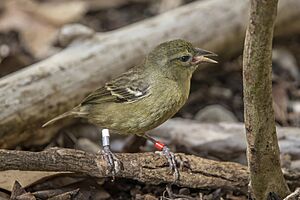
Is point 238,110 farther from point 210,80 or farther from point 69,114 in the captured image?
point 69,114

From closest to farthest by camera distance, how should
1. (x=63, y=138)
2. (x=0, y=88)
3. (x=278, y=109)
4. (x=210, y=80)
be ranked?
(x=0, y=88) < (x=63, y=138) < (x=278, y=109) < (x=210, y=80)

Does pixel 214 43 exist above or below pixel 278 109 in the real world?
above

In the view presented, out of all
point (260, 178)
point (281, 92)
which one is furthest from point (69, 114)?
point (281, 92)

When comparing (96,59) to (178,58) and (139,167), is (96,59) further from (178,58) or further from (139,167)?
(139,167)

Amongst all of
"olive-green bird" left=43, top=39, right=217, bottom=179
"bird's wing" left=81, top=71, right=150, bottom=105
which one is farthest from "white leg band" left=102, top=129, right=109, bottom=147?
"bird's wing" left=81, top=71, right=150, bottom=105

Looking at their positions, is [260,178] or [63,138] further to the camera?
[63,138]

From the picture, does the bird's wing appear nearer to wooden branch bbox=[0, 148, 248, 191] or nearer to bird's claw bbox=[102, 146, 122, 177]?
wooden branch bbox=[0, 148, 248, 191]
